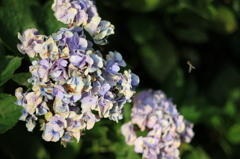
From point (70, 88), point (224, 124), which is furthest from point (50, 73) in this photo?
point (224, 124)

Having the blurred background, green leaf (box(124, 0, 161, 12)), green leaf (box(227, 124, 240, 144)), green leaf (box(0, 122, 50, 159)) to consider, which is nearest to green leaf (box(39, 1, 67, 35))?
the blurred background

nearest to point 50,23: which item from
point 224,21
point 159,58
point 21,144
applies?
point 21,144

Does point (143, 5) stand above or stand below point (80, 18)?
below

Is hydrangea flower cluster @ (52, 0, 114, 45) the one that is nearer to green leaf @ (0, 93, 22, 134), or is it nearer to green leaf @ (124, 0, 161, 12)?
green leaf @ (0, 93, 22, 134)

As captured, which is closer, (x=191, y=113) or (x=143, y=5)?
(x=191, y=113)

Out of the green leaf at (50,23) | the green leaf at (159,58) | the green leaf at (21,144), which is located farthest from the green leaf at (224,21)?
the green leaf at (21,144)

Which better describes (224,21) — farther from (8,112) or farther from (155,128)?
(8,112)

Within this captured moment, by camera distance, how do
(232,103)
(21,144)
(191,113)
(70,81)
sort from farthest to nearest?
(232,103), (191,113), (21,144), (70,81)
